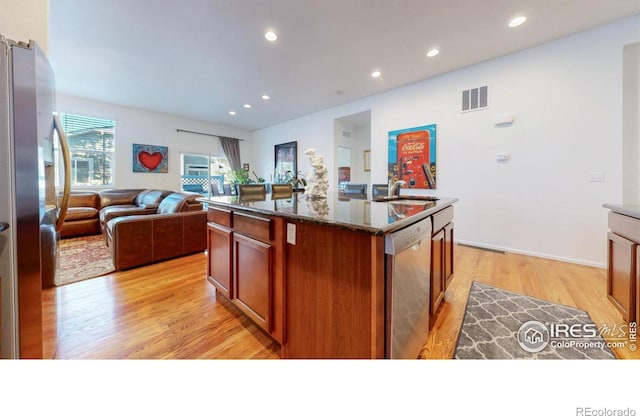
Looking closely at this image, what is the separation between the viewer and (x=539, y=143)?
9.68 feet

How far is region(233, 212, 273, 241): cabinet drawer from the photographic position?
4.09ft

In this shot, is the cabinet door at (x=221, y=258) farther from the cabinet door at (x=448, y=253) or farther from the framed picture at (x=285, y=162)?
the framed picture at (x=285, y=162)

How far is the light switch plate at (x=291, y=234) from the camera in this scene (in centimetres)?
113

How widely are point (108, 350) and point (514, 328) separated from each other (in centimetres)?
262

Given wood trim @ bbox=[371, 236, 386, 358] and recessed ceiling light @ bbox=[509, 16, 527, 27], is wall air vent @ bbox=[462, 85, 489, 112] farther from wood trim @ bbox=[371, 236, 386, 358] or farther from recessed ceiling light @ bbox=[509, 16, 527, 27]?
wood trim @ bbox=[371, 236, 386, 358]

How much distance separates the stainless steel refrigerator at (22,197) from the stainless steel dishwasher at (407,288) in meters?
1.38

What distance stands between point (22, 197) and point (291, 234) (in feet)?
3.45

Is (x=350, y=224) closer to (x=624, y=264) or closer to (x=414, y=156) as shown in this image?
(x=624, y=264)

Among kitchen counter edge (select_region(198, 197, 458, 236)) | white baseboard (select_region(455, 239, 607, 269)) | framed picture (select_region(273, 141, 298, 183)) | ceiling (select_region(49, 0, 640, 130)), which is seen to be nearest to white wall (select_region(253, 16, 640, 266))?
white baseboard (select_region(455, 239, 607, 269))

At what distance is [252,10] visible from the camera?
233 centimetres

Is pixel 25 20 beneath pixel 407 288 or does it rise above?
above

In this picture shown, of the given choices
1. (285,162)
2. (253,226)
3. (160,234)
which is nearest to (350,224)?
(253,226)

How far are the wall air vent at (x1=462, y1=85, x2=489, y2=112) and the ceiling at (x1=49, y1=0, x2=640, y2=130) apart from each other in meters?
0.40
